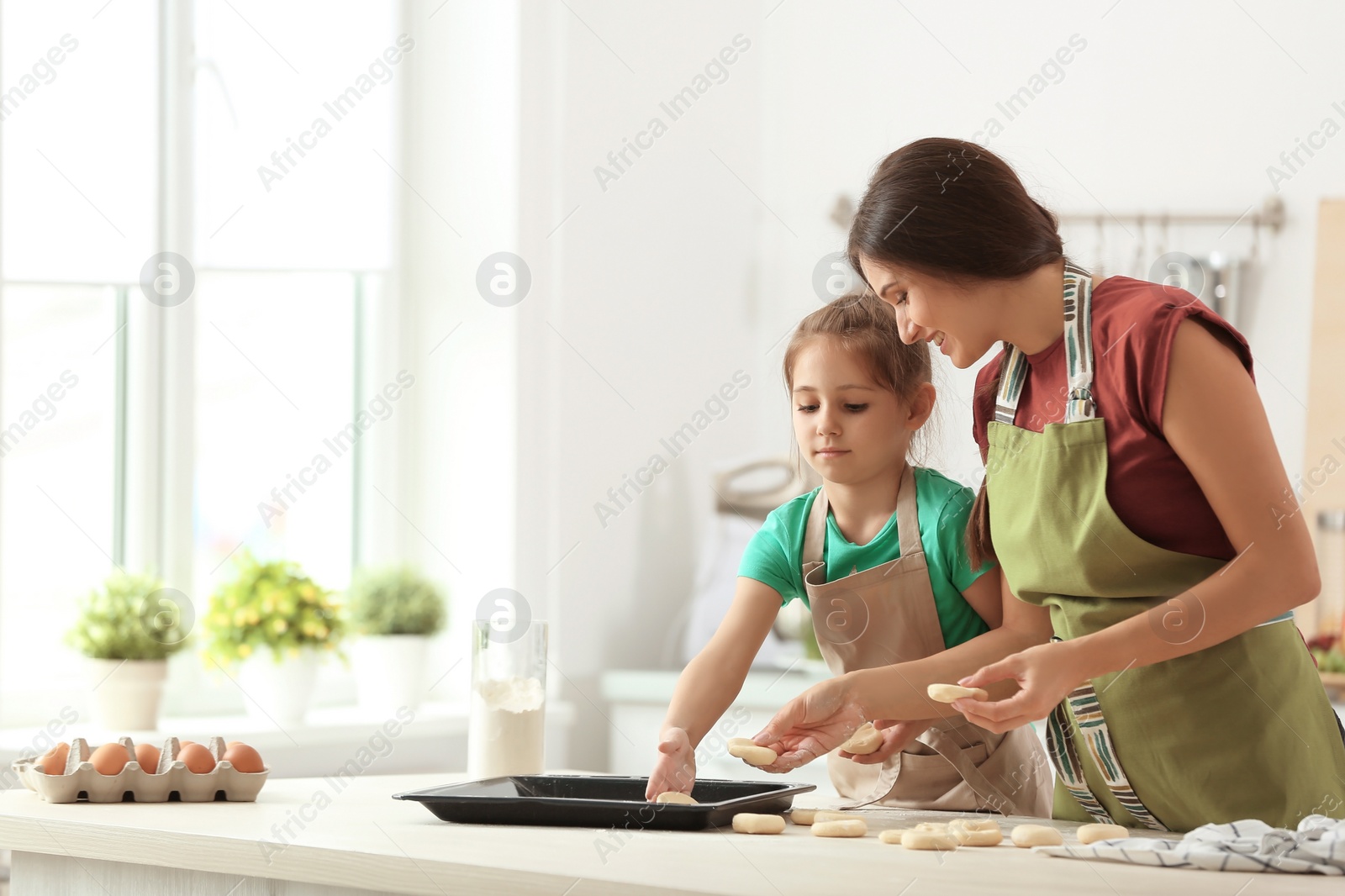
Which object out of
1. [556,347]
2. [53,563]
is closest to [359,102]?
[556,347]

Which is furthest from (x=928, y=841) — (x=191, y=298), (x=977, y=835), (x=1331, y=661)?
(x=191, y=298)

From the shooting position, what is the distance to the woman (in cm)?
104

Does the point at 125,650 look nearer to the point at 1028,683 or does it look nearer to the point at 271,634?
the point at 271,634

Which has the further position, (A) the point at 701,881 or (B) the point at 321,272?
(B) the point at 321,272

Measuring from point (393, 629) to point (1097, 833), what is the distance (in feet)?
6.07

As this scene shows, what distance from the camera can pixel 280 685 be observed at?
95.1 inches

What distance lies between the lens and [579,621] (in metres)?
2.79

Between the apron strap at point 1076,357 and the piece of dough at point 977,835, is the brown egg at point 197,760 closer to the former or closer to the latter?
the piece of dough at point 977,835

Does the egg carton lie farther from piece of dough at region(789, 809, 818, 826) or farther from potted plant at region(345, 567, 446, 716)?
potted plant at region(345, 567, 446, 716)

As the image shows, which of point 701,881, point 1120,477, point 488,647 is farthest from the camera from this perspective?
point 488,647

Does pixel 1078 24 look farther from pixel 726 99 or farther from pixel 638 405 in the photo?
pixel 638 405

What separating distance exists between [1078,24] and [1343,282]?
76 centimetres

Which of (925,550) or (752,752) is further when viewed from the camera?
(925,550)

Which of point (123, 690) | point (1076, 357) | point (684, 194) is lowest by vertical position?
point (123, 690)
